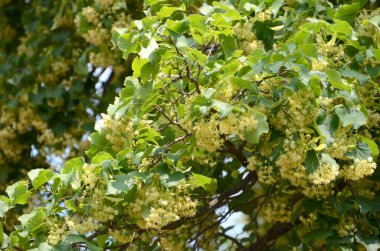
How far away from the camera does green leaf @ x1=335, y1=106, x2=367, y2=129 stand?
2512 mm

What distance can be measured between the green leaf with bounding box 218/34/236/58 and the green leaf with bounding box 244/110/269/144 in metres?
0.33

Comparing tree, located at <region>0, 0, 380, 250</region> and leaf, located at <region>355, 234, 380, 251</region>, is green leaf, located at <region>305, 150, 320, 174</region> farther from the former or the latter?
leaf, located at <region>355, 234, 380, 251</region>

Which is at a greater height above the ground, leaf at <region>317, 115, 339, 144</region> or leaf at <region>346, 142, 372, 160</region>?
leaf at <region>317, 115, 339, 144</region>

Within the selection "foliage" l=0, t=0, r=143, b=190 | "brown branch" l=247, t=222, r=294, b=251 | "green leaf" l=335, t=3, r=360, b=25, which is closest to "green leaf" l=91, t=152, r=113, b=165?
"green leaf" l=335, t=3, r=360, b=25

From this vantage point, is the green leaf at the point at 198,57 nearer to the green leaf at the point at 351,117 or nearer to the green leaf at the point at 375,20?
the green leaf at the point at 351,117

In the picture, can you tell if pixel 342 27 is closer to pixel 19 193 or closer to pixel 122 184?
pixel 122 184

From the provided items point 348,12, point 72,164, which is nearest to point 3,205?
point 72,164

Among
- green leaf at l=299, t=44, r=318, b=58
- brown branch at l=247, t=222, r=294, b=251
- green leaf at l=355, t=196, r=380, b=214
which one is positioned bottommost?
brown branch at l=247, t=222, r=294, b=251

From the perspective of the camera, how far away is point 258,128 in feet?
7.93

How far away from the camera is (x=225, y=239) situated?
394 centimetres

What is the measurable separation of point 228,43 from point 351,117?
0.49m

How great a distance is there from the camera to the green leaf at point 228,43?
2.66 metres

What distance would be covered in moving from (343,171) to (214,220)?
1.31m

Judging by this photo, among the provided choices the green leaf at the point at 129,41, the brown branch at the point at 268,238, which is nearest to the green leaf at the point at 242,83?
the green leaf at the point at 129,41
